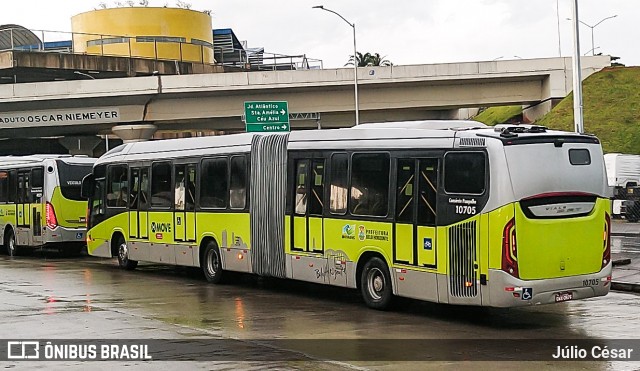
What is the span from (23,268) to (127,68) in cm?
4795

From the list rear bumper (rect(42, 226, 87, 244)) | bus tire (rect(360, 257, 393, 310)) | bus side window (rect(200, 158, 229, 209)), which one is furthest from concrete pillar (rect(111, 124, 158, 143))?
bus tire (rect(360, 257, 393, 310))

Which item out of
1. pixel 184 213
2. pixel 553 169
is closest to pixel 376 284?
pixel 553 169

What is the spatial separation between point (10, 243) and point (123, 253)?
8.32 metres

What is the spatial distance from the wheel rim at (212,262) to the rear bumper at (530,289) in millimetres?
8200

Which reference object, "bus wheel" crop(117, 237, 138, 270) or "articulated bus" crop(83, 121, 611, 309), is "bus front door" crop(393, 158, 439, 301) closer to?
"articulated bus" crop(83, 121, 611, 309)

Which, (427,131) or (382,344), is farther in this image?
(427,131)

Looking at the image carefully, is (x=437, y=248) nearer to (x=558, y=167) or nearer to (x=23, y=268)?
(x=558, y=167)

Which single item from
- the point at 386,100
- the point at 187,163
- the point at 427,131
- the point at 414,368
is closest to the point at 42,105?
the point at 386,100

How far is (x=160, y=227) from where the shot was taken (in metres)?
22.1

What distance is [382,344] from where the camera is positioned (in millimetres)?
12320

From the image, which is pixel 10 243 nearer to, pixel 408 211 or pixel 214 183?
pixel 214 183

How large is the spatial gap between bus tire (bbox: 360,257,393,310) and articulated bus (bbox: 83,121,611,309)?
0.07 feet

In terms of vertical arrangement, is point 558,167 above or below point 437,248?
above

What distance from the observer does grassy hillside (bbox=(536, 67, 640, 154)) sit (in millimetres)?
54594
